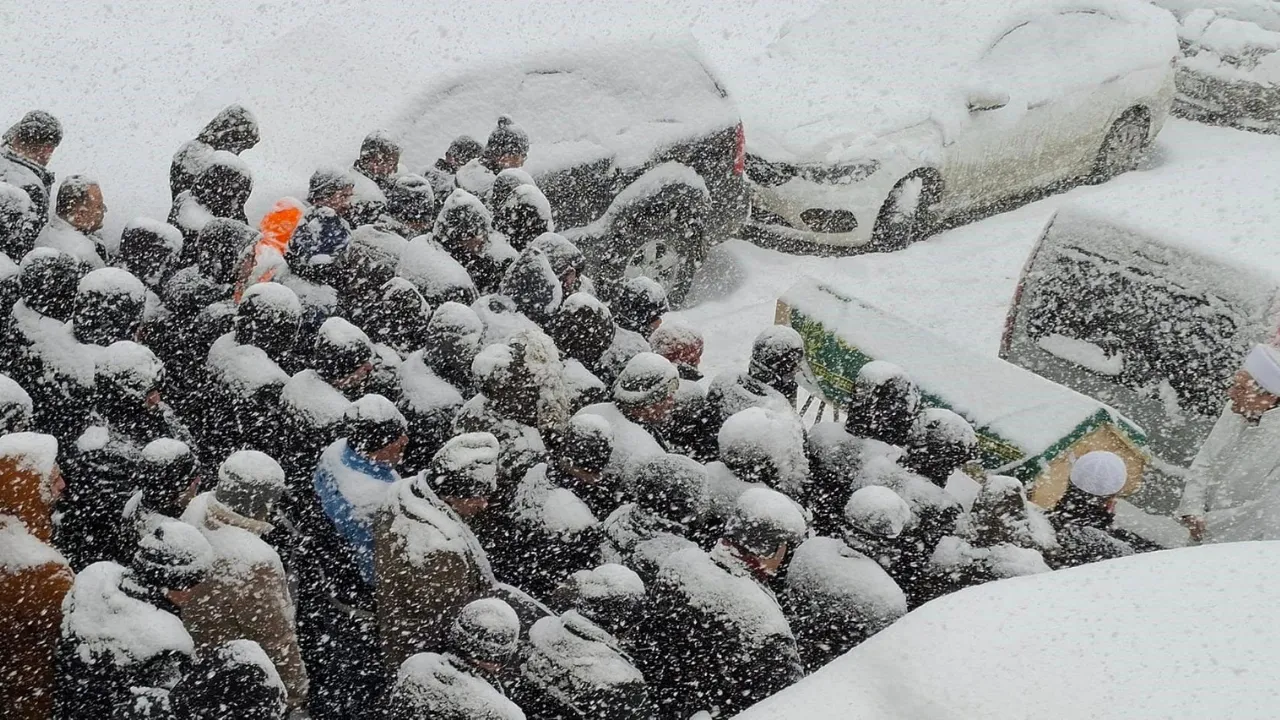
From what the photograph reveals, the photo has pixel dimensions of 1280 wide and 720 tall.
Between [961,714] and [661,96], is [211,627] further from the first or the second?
[661,96]

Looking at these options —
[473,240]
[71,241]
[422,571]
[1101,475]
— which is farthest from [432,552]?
[71,241]

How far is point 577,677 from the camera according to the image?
284 cm

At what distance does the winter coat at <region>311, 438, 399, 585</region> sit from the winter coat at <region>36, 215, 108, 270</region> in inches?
80.3

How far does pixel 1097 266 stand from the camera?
4977mm

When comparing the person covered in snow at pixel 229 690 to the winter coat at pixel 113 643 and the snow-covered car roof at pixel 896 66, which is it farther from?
the snow-covered car roof at pixel 896 66

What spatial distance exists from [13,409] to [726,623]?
2.48 metres

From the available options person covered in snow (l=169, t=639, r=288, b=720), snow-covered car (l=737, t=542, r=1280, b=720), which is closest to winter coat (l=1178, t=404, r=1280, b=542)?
snow-covered car (l=737, t=542, r=1280, b=720)

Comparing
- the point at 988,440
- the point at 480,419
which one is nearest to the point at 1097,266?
the point at 988,440

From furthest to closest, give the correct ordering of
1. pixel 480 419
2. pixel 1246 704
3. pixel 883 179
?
1. pixel 883 179
2. pixel 480 419
3. pixel 1246 704

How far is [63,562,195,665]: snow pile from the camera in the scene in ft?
9.64

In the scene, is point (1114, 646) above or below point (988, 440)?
above

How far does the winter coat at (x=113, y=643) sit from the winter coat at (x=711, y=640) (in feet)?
4.22

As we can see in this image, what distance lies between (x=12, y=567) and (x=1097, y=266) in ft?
14.3

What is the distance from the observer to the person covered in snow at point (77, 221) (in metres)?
5.21
